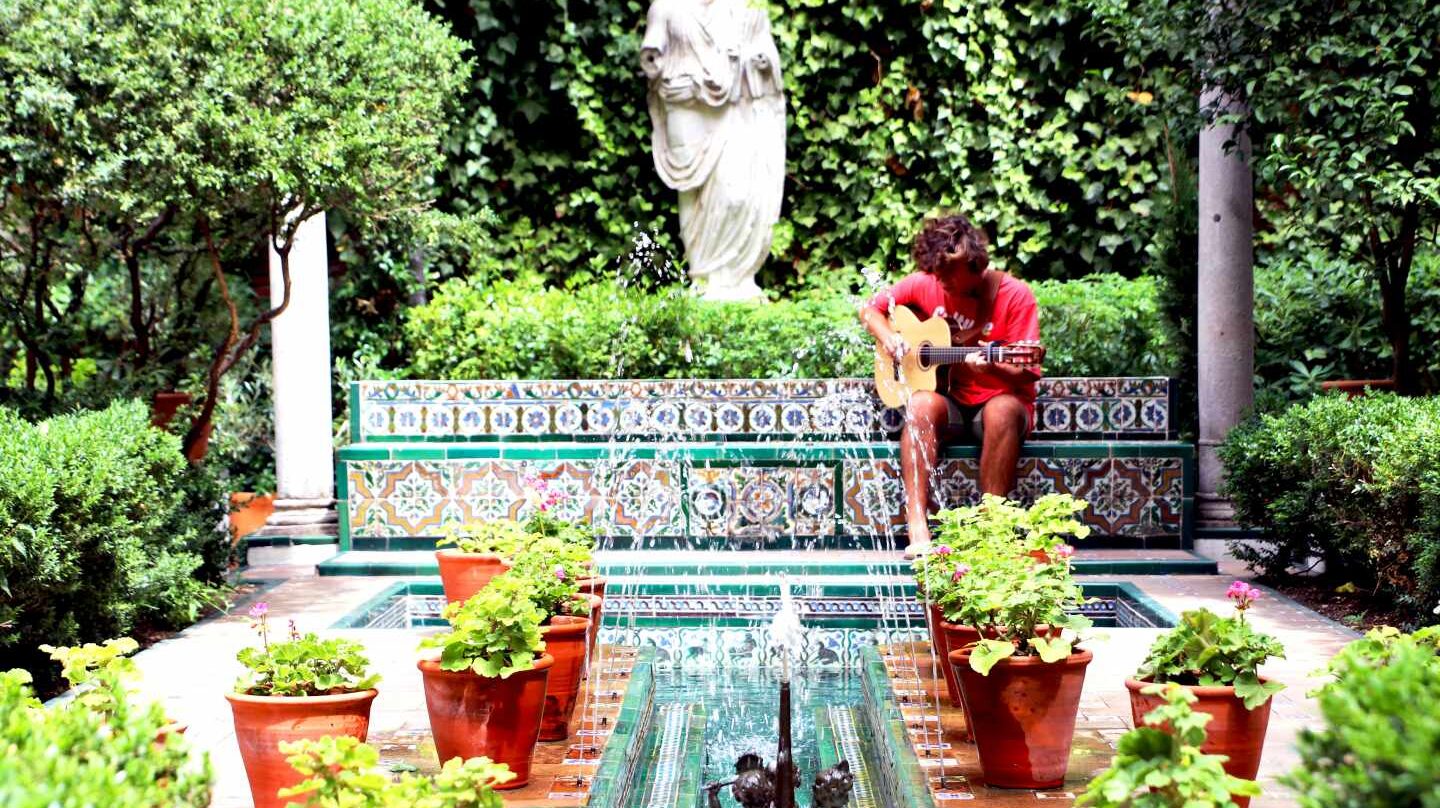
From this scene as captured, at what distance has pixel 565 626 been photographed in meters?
4.53

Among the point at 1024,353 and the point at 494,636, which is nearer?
the point at 494,636

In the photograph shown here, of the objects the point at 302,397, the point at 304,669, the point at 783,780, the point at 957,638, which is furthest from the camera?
the point at 302,397

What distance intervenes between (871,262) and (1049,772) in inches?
331

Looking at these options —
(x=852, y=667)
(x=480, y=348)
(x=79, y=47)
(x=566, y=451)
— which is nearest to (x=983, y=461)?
(x=852, y=667)

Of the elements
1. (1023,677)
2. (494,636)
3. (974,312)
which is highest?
(974,312)

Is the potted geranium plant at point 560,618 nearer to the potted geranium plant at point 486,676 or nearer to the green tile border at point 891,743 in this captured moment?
the potted geranium plant at point 486,676

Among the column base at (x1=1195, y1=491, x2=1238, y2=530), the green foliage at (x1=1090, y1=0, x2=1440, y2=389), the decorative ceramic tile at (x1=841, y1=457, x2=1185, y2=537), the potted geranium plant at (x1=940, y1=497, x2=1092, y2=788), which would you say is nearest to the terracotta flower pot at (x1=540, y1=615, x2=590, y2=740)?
the potted geranium plant at (x1=940, y1=497, x2=1092, y2=788)

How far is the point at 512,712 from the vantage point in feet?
12.2

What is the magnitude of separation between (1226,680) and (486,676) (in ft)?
5.84

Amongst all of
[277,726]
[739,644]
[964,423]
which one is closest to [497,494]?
[739,644]

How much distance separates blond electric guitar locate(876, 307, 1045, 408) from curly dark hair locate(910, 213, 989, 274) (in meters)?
0.30

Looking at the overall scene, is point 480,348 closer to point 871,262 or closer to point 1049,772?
point 871,262

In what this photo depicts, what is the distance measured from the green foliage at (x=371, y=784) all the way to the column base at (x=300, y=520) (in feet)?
19.4

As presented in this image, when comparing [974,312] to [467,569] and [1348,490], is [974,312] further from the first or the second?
[467,569]
